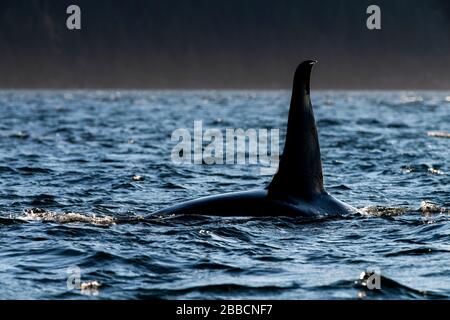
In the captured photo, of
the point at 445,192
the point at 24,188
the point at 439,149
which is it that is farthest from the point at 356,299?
the point at 439,149

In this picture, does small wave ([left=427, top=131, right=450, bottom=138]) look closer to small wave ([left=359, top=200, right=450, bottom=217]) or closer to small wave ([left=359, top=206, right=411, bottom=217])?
small wave ([left=359, top=200, right=450, bottom=217])

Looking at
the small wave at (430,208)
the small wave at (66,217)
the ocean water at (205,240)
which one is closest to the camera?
the ocean water at (205,240)

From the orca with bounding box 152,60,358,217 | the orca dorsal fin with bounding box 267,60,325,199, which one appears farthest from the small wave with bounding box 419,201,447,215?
the orca dorsal fin with bounding box 267,60,325,199

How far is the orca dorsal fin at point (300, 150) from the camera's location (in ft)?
48.8

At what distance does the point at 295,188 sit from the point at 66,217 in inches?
155

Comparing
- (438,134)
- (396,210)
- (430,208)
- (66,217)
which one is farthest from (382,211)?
(438,134)

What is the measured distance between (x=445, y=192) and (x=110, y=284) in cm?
1093

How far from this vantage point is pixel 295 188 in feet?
50.2

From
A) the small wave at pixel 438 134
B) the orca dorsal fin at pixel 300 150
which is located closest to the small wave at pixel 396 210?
the orca dorsal fin at pixel 300 150

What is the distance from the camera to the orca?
14906mm

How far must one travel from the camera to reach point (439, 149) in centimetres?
3316

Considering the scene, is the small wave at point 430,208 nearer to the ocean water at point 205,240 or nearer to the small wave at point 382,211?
the ocean water at point 205,240

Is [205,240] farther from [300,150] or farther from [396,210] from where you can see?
[396,210]

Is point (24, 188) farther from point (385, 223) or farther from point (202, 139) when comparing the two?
point (202, 139)
